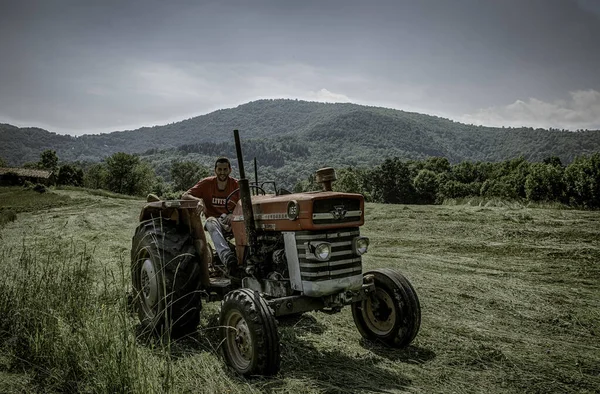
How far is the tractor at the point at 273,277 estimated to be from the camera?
11.7 ft

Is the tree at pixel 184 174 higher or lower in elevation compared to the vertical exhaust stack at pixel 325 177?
higher

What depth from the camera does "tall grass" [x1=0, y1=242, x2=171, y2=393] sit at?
2.81 meters

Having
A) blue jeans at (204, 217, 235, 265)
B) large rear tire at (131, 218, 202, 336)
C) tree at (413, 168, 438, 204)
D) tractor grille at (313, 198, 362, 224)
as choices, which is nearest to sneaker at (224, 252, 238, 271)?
blue jeans at (204, 217, 235, 265)

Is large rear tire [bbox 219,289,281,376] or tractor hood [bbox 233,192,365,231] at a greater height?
tractor hood [bbox 233,192,365,231]

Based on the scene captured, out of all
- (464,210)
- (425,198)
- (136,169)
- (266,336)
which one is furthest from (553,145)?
(266,336)

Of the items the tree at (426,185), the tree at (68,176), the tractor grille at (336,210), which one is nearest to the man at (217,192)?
the tractor grille at (336,210)

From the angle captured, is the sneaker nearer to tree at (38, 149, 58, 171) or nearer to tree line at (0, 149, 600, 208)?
tree line at (0, 149, 600, 208)

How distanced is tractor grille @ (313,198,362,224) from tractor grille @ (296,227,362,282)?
0.36 ft

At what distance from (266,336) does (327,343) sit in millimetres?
1305

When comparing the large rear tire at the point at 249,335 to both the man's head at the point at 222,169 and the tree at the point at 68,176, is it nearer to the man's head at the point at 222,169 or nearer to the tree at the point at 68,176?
the man's head at the point at 222,169

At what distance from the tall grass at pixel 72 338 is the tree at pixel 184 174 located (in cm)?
8485

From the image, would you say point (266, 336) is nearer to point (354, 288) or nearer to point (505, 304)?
point (354, 288)

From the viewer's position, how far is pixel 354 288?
157 inches

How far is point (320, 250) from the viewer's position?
3709 millimetres
